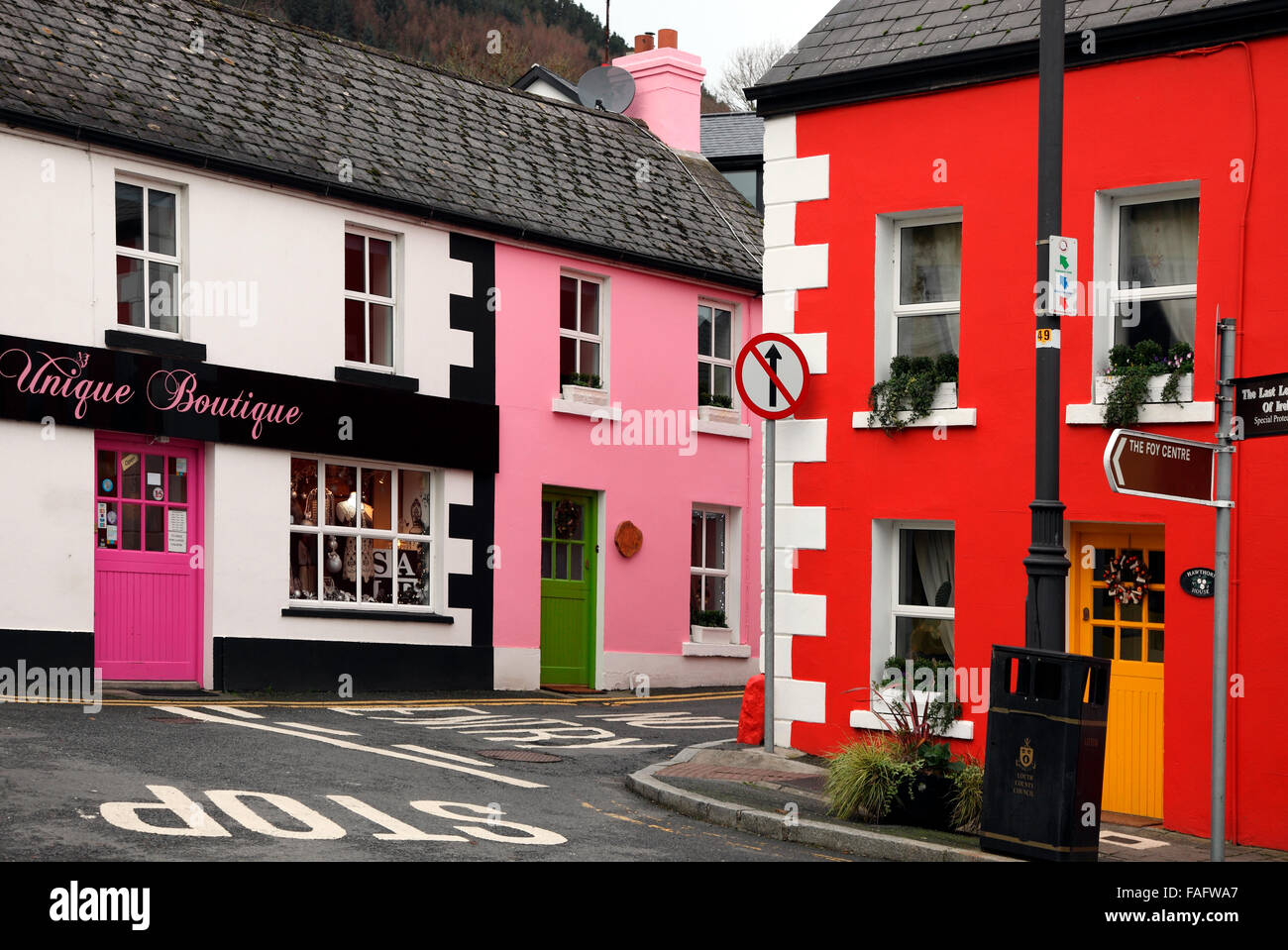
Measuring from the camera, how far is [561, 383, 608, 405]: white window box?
2031cm

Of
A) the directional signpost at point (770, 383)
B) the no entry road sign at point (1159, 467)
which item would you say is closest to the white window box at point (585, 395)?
the directional signpost at point (770, 383)

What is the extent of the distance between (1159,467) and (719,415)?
548 inches

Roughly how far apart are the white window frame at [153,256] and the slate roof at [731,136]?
13.5 meters

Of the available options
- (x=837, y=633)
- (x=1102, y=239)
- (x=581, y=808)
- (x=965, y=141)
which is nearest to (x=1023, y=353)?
(x=1102, y=239)

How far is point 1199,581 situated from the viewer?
10.9 m

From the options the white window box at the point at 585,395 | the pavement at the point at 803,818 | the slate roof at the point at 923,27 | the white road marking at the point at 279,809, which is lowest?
the pavement at the point at 803,818

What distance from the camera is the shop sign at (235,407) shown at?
15.2 metres

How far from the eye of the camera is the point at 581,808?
35.1 feet

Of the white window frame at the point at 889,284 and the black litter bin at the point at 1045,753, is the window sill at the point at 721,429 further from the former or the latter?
the black litter bin at the point at 1045,753

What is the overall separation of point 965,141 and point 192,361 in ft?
27.2

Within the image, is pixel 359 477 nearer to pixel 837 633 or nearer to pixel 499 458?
pixel 499 458

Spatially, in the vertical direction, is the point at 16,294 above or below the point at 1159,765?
above
